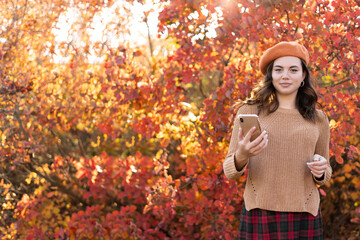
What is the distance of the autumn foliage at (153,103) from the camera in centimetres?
346

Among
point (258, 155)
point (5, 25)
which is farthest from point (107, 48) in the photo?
point (258, 155)

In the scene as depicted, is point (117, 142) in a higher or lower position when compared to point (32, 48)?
lower

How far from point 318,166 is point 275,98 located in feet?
1.45

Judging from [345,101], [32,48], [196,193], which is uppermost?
[32,48]

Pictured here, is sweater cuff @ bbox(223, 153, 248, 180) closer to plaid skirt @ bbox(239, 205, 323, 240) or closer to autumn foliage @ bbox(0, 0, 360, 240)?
plaid skirt @ bbox(239, 205, 323, 240)

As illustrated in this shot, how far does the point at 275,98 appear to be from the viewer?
236 centimetres

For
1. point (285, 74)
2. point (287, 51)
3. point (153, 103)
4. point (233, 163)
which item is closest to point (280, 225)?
point (233, 163)

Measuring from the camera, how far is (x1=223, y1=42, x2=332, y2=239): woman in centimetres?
218

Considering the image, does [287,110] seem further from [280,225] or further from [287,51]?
[280,225]

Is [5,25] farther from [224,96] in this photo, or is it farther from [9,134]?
[224,96]

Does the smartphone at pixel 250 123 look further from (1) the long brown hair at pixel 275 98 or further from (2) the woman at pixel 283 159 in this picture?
(1) the long brown hair at pixel 275 98

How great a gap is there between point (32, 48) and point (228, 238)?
9.46ft

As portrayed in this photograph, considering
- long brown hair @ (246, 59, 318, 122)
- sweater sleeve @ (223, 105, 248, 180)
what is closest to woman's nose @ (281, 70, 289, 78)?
long brown hair @ (246, 59, 318, 122)

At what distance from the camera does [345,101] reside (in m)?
3.36
